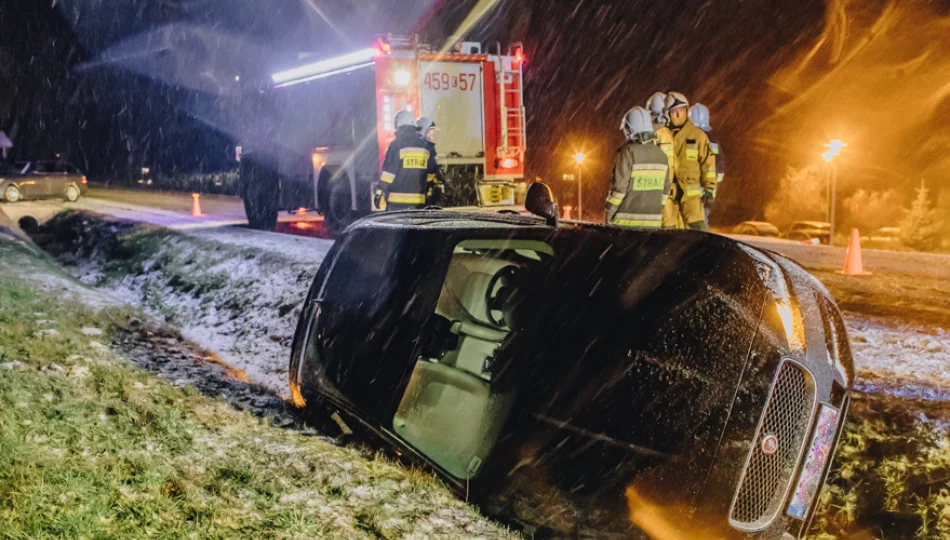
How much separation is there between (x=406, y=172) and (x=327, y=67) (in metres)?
5.42

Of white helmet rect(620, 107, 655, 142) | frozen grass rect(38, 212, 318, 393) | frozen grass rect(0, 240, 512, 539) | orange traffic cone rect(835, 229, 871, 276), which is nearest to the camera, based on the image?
frozen grass rect(0, 240, 512, 539)

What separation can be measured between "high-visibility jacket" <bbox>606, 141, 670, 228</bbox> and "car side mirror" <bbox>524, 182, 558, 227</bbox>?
9.27 feet

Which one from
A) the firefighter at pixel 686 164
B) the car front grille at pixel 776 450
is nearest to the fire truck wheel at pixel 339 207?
the firefighter at pixel 686 164

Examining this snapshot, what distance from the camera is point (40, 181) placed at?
21484mm

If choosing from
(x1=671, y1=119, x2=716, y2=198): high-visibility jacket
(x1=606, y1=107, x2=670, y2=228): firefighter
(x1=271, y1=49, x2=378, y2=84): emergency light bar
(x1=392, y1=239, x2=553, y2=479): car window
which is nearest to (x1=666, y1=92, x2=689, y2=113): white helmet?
(x1=671, y1=119, x2=716, y2=198): high-visibility jacket

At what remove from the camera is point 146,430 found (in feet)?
12.2

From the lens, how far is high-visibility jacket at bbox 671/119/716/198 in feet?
22.1

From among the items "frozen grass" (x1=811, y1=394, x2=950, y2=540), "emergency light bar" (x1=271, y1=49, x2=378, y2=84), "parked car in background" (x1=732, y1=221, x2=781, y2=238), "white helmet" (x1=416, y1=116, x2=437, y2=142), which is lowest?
"frozen grass" (x1=811, y1=394, x2=950, y2=540)

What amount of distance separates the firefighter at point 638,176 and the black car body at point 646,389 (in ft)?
9.34

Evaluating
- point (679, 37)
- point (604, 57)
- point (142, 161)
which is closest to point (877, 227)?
point (679, 37)

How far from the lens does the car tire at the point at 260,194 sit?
14.1 m

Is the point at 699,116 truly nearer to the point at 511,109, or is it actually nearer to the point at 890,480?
the point at 890,480

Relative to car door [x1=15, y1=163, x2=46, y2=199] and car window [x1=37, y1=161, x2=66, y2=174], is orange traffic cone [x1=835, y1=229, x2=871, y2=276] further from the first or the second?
car window [x1=37, y1=161, x2=66, y2=174]

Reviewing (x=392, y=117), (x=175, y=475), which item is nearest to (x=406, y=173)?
(x=392, y=117)
